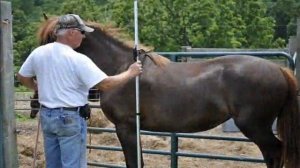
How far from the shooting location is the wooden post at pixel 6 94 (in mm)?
4105

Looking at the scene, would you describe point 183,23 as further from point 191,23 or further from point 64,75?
point 64,75

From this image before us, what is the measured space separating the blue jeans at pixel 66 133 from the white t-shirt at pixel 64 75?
0.07m

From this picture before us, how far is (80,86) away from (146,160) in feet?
13.1

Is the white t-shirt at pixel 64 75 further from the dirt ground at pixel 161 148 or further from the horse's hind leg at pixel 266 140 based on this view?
the dirt ground at pixel 161 148

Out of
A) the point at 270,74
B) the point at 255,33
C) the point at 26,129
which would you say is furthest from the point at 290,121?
the point at 255,33

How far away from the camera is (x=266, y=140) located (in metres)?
5.29

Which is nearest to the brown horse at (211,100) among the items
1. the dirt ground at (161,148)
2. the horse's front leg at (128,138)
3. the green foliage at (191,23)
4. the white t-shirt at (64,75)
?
the horse's front leg at (128,138)

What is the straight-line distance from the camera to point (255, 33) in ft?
101

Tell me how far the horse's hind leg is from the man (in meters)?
1.64

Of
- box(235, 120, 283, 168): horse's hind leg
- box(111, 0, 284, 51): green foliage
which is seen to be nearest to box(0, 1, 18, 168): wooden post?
box(235, 120, 283, 168): horse's hind leg

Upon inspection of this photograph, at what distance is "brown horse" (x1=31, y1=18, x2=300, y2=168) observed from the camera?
5242 millimetres

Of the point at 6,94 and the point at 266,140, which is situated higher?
the point at 6,94

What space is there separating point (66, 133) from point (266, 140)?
212 cm

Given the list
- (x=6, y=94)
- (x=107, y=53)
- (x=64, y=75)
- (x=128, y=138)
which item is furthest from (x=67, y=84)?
(x=107, y=53)
